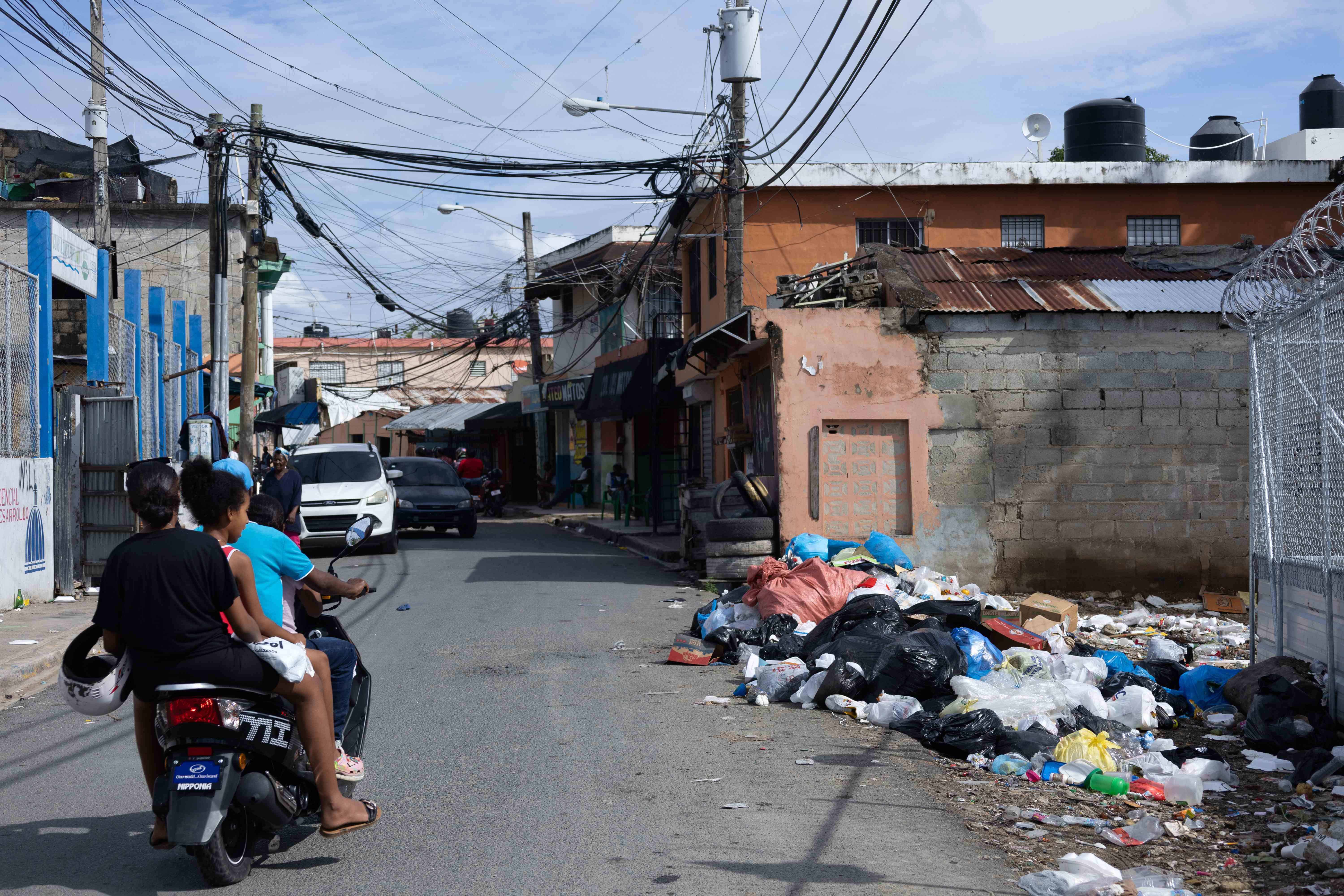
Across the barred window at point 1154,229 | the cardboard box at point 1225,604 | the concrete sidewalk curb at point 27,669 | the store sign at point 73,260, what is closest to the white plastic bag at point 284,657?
the concrete sidewalk curb at point 27,669

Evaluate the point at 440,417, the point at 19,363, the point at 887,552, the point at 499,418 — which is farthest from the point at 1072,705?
the point at 440,417

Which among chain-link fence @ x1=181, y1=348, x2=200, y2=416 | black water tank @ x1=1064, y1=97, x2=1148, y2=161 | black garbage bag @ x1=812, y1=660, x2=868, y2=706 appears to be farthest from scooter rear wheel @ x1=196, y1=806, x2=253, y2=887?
black water tank @ x1=1064, y1=97, x2=1148, y2=161

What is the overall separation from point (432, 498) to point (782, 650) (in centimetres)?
1414

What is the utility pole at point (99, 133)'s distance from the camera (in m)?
22.8

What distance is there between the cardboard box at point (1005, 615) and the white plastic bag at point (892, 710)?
3.74 m

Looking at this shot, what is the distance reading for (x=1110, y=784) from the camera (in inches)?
237

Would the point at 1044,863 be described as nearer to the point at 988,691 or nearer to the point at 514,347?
the point at 988,691

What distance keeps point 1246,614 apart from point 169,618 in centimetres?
1272

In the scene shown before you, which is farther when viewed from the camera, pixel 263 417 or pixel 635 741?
pixel 263 417

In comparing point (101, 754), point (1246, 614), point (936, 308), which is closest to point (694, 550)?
point (936, 308)

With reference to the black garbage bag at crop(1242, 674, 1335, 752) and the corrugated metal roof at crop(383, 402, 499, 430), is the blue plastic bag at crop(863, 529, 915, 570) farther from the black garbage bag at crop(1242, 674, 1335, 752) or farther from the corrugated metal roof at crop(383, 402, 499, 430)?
the corrugated metal roof at crop(383, 402, 499, 430)

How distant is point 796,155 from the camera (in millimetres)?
16094

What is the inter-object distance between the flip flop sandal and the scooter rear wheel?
11.4 inches

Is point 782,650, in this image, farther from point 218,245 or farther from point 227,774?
point 218,245
